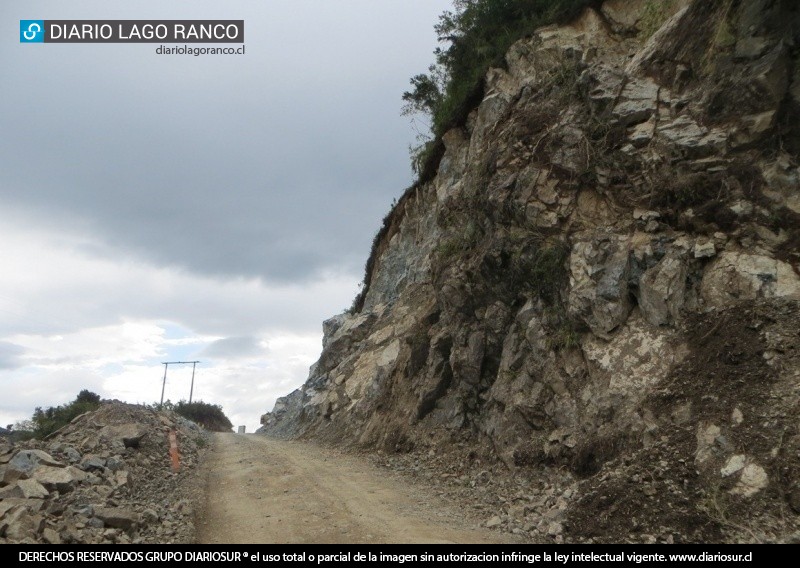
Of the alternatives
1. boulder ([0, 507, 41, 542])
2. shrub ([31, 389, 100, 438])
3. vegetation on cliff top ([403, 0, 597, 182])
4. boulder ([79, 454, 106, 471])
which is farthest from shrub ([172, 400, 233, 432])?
boulder ([0, 507, 41, 542])

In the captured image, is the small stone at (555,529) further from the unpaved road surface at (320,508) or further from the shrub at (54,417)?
the shrub at (54,417)

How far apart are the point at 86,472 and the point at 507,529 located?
7244 mm

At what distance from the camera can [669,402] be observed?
321 inches

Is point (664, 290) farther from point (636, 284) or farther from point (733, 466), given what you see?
point (733, 466)

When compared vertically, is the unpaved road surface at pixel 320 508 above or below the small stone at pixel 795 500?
→ below

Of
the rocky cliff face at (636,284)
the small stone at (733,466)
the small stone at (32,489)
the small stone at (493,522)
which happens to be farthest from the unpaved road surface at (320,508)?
the small stone at (733,466)

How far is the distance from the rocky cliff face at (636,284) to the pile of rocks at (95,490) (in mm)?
5955

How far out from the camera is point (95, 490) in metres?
8.62

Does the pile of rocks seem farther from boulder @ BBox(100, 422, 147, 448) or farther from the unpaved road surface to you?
the unpaved road surface

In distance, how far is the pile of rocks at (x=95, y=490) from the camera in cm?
671

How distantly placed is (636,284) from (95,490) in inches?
395

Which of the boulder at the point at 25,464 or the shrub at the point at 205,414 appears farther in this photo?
the shrub at the point at 205,414

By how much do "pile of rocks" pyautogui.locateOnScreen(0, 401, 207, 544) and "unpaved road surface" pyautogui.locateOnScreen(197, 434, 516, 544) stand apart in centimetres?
58
